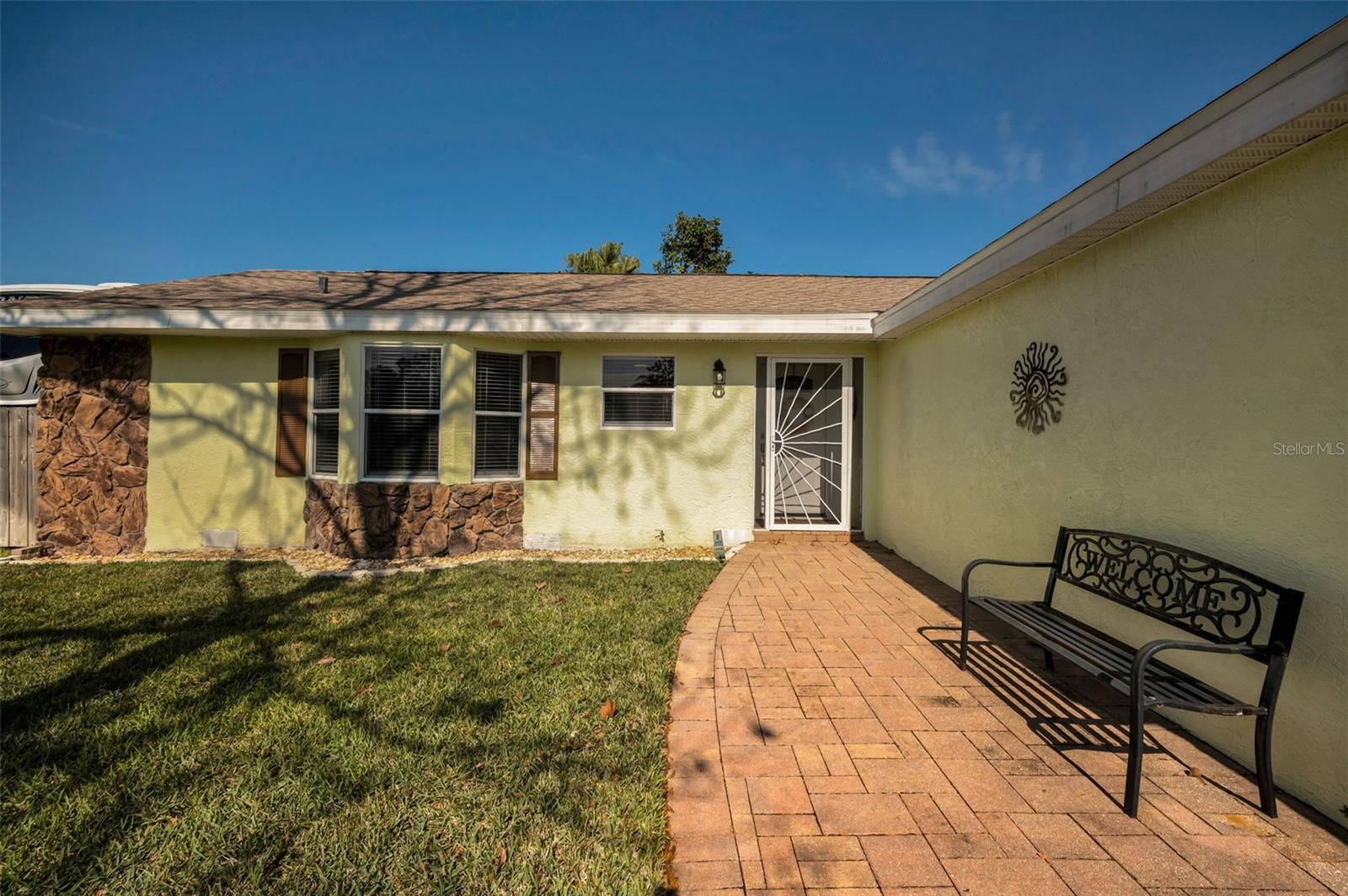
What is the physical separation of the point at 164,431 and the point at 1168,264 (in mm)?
9842

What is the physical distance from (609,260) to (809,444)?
14.6 metres

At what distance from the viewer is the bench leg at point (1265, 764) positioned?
1.98 metres

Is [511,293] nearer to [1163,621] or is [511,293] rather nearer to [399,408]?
[399,408]

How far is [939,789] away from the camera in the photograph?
2.17 m

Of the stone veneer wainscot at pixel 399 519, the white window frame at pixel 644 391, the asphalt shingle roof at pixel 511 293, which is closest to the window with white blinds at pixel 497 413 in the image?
the stone veneer wainscot at pixel 399 519

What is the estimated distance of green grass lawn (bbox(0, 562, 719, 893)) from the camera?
174cm

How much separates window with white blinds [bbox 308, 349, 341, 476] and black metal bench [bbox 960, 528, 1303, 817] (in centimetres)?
698

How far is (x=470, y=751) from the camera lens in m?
2.35

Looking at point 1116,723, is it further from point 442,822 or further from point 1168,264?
point 442,822

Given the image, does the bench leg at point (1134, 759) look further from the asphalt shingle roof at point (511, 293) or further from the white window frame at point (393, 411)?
the white window frame at point (393, 411)

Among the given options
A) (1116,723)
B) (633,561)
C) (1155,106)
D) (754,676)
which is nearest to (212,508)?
(633,561)

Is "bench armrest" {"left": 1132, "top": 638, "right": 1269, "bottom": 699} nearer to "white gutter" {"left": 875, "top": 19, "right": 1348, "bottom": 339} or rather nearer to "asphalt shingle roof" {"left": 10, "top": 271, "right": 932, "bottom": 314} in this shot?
"white gutter" {"left": 875, "top": 19, "right": 1348, "bottom": 339}

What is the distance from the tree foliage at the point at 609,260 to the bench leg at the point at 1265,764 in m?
18.6

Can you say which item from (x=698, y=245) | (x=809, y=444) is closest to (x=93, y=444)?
(x=809, y=444)
